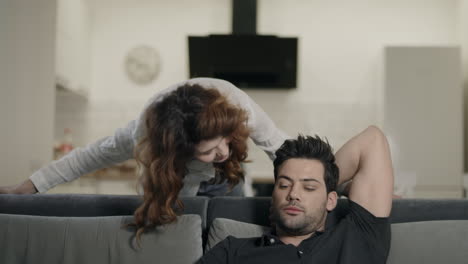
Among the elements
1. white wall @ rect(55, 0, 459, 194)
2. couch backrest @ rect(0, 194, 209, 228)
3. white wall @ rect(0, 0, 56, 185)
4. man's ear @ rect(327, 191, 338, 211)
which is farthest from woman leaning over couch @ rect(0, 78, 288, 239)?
white wall @ rect(55, 0, 459, 194)

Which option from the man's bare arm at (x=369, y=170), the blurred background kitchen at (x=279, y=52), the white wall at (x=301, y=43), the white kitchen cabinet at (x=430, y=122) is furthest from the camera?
the white wall at (x=301, y=43)

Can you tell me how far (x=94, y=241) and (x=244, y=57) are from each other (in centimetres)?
390

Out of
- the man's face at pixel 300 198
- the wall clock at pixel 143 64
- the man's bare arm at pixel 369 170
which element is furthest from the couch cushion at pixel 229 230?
Answer: the wall clock at pixel 143 64

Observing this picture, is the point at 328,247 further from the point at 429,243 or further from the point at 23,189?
the point at 23,189

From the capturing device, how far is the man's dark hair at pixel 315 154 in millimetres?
1763

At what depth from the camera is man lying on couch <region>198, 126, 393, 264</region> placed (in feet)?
5.37

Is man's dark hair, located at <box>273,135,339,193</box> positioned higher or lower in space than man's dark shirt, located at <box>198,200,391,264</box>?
higher

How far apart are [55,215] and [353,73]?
4.43m

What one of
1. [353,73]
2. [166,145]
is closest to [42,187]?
[166,145]

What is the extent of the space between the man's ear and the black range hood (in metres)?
3.74

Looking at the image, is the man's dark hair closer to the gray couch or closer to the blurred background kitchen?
the gray couch

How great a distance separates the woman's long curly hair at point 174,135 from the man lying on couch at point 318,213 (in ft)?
0.72

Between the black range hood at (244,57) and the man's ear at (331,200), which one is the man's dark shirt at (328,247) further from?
the black range hood at (244,57)

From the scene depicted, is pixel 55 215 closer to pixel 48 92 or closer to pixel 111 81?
pixel 48 92
